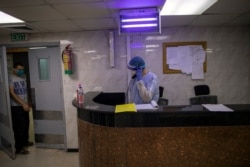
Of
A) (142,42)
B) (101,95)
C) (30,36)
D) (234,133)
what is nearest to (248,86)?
(142,42)

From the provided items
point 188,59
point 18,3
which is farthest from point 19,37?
point 188,59

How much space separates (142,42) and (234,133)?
2453 mm

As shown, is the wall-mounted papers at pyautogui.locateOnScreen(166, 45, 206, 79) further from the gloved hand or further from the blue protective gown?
the gloved hand

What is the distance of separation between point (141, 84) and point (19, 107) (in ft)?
9.42

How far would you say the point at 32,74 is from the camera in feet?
13.5

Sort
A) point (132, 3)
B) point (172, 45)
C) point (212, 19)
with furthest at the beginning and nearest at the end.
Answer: point (172, 45) → point (212, 19) → point (132, 3)

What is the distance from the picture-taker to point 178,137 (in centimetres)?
169

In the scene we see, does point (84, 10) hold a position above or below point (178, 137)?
above

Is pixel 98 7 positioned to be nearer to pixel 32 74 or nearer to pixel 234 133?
pixel 234 133

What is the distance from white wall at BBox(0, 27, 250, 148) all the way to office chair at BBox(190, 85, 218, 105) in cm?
11

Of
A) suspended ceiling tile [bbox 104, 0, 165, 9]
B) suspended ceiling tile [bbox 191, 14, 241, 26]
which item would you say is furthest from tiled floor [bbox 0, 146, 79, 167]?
suspended ceiling tile [bbox 191, 14, 241, 26]

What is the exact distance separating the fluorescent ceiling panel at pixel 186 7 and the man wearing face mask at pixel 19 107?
3.06 meters

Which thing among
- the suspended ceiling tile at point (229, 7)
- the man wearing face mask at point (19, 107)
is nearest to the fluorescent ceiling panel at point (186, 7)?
the suspended ceiling tile at point (229, 7)

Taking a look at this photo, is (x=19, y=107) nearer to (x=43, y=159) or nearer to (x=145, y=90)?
(x=43, y=159)
